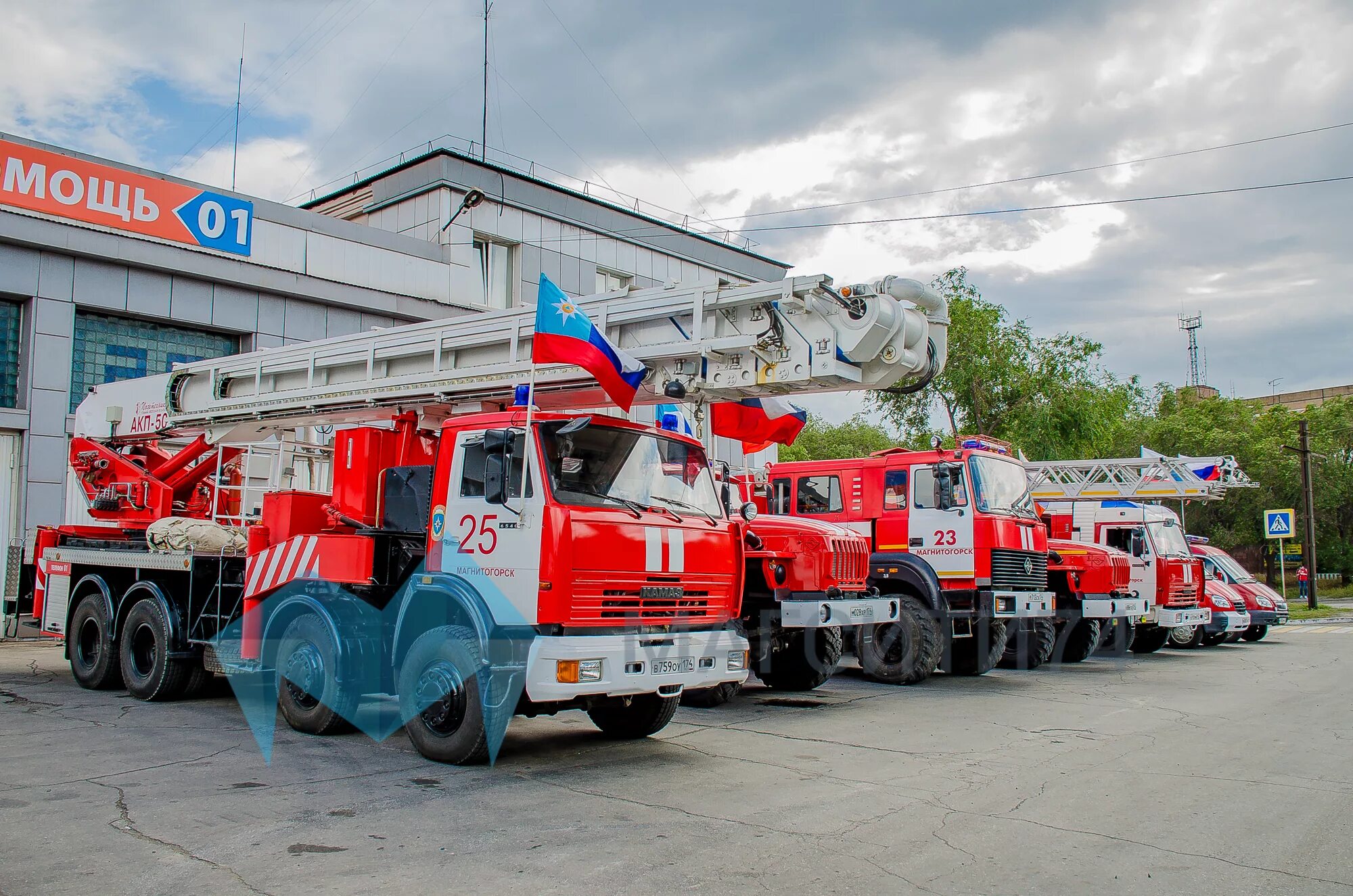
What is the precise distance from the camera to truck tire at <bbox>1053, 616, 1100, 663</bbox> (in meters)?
16.3

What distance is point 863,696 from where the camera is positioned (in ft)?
38.9

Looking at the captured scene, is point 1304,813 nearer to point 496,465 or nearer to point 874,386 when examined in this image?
point 874,386

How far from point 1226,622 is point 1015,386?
10301 mm

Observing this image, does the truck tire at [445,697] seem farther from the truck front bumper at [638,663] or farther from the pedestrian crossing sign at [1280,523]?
the pedestrian crossing sign at [1280,523]

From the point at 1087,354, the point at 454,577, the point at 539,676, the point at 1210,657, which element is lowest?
the point at 1210,657

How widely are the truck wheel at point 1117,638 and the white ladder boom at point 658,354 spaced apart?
11.5 meters

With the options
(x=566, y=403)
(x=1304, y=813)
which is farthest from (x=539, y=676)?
(x=1304, y=813)

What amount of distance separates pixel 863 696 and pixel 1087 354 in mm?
20271

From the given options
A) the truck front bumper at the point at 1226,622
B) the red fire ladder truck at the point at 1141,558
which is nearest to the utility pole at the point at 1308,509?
the red fire ladder truck at the point at 1141,558

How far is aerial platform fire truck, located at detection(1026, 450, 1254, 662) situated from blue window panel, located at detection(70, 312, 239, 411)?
1510cm

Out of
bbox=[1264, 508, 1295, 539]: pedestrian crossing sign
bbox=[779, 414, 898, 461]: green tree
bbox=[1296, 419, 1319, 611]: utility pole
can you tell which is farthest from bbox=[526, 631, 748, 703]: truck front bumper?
bbox=[779, 414, 898, 461]: green tree

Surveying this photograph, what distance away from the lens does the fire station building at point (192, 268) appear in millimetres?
17125

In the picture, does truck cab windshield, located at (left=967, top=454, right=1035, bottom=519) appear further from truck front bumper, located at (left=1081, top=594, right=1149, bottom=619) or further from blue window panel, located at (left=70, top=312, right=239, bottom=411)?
blue window panel, located at (left=70, top=312, right=239, bottom=411)

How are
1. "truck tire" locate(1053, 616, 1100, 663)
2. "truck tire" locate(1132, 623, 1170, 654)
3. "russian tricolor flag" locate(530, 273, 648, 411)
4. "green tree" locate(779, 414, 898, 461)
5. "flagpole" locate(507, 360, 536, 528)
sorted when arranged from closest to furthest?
"flagpole" locate(507, 360, 536, 528)
"russian tricolor flag" locate(530, 273, 648, 411)
"truck tire" locate(1053, 616, 1100, 663)
"truck tire" locate(1132, 623, 1170, 654)
"green tree" locate(779, 414, 898, 461)
